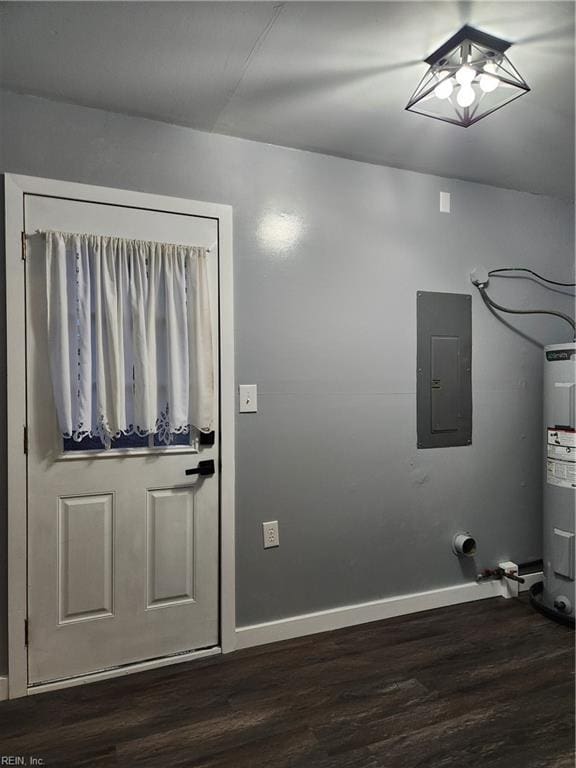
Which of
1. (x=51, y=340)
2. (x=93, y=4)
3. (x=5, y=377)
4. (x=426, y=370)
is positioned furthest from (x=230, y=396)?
(x=93, y=4)

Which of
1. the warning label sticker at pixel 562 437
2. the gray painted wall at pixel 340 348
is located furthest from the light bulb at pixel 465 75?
the warning label sticker at pixel 562 437

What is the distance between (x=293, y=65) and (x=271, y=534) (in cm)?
215

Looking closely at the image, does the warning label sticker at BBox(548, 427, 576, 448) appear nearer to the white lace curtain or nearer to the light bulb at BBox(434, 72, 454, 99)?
the light bulb at BBox(434, 72, 454, 99)

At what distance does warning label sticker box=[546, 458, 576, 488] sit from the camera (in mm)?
2662

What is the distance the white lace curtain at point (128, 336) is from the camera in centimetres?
204

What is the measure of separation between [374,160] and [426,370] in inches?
49.3

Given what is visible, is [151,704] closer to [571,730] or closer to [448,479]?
[571,730]

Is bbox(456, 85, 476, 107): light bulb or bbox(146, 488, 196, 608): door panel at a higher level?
bbox(456, 85, 476, 107): light bulb

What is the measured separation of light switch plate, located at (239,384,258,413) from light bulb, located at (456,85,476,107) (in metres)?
1.55

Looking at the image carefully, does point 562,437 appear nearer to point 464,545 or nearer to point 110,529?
point 464,545

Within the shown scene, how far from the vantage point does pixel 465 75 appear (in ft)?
5.87

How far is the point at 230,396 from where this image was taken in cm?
239

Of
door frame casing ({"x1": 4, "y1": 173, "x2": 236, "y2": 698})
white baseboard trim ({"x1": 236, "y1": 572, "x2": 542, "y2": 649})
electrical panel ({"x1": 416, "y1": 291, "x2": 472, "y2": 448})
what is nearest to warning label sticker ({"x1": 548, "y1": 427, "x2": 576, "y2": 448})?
electrical panel ({"x1": 416, "y1": 291, "x2": 472, "y2": 448})

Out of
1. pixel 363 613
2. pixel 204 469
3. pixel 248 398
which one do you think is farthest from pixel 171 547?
pixel 363 613
